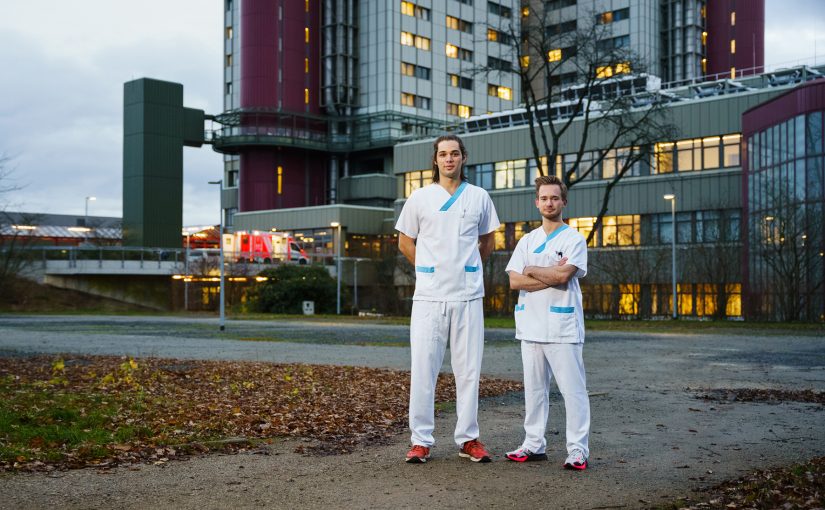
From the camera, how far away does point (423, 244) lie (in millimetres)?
6699

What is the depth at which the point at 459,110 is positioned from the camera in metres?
98.9

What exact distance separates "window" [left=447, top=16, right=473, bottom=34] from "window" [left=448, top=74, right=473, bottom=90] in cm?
521

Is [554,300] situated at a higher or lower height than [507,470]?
higher

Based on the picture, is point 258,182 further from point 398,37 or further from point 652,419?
point 652,419

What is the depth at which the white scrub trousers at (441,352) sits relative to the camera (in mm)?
6598

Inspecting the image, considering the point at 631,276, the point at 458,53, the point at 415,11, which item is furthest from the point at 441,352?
the point at 458,53

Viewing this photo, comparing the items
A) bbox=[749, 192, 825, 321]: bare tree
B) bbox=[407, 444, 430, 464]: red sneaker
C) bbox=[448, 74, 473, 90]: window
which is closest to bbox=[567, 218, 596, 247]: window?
bbox=[749, 192, 825, 321]: bare tree

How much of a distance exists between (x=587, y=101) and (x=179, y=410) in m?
58.7

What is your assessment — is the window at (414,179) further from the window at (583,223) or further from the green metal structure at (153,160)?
the green metal structure at (153,160)

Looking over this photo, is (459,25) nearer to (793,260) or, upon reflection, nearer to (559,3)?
(559,3)

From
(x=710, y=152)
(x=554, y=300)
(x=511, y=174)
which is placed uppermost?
(x=710, y=152)

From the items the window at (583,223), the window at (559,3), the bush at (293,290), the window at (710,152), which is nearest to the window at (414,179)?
the window at (583,223)

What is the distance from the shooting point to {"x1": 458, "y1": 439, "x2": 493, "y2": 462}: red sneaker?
21.6 ft

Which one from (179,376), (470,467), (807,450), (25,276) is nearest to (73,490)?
(470,467)
